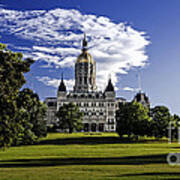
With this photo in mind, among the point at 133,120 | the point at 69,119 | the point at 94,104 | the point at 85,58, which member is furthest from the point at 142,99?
the point at 133,120

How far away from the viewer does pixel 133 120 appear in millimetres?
65812

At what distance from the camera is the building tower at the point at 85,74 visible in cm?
15475

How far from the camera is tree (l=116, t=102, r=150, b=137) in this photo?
63.0 m

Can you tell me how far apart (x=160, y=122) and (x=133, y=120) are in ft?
27.6

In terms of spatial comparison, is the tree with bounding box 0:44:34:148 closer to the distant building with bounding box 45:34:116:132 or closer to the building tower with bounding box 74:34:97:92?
the distant building with bounding box 45:34:116:132

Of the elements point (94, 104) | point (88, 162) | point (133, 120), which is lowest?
point (88, 162)

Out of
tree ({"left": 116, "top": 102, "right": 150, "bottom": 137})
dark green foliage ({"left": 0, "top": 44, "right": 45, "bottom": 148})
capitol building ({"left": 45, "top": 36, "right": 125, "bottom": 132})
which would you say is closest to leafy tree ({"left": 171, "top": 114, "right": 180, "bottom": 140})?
tree ({"left": 116, "top": 102, "right": 150, "bottom": 137})

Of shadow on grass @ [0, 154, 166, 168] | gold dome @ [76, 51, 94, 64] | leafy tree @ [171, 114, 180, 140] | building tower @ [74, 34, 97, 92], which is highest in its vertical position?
gold dome @ [76, 51, 94, 64]

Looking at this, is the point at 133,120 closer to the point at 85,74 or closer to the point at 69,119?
the point at 69,119

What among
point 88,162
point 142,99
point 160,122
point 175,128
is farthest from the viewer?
point 142,99

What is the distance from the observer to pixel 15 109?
24.6 metres

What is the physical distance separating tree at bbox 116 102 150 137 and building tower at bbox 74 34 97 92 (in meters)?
82.0

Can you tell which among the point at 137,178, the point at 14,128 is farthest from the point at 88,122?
the point at 137,178

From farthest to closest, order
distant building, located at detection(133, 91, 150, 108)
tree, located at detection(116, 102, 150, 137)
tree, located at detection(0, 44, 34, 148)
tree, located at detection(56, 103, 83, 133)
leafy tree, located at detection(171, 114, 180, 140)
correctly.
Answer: distant building, located at detection(133, 91, 150, 108)
tree, located at detection(56, 103, 83, 133)
tree, located at detection(116, 102, 150, 137)
leafy tree, located at detection(171, 114, 180, 140)
tree, located at detection(0, 44, 34, 148)
